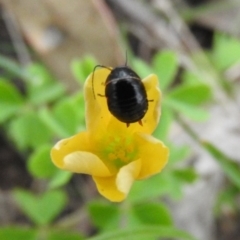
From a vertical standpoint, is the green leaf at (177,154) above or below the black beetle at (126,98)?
above

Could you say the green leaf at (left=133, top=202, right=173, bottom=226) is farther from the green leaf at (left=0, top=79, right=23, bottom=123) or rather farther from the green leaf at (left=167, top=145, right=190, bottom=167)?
the green leaf at (left=0, top=79, right=23, bottom=123)

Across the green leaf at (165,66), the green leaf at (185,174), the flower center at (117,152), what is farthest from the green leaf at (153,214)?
the flower center at (117,152)

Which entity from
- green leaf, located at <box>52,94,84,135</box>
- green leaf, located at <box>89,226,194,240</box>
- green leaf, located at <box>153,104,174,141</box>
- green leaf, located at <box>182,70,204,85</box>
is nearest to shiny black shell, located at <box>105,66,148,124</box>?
green leaf, located at <box>89,226,194,240</box>

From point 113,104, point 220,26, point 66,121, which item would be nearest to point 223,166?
point 66,121

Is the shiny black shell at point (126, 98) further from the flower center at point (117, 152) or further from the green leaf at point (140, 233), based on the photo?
the green leaf at point (140, 233)

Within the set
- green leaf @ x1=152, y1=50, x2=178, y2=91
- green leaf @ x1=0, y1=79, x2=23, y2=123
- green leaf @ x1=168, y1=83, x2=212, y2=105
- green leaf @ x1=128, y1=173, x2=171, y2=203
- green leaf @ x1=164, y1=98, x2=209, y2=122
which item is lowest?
green leaf @ x1=128, y1=173, x2=171, y2=203

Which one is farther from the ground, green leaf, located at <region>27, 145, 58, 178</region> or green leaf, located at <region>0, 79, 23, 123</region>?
green leaf, located at <region>0, 79, 23, 123</region>

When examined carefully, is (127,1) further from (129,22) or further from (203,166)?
(203,166)
